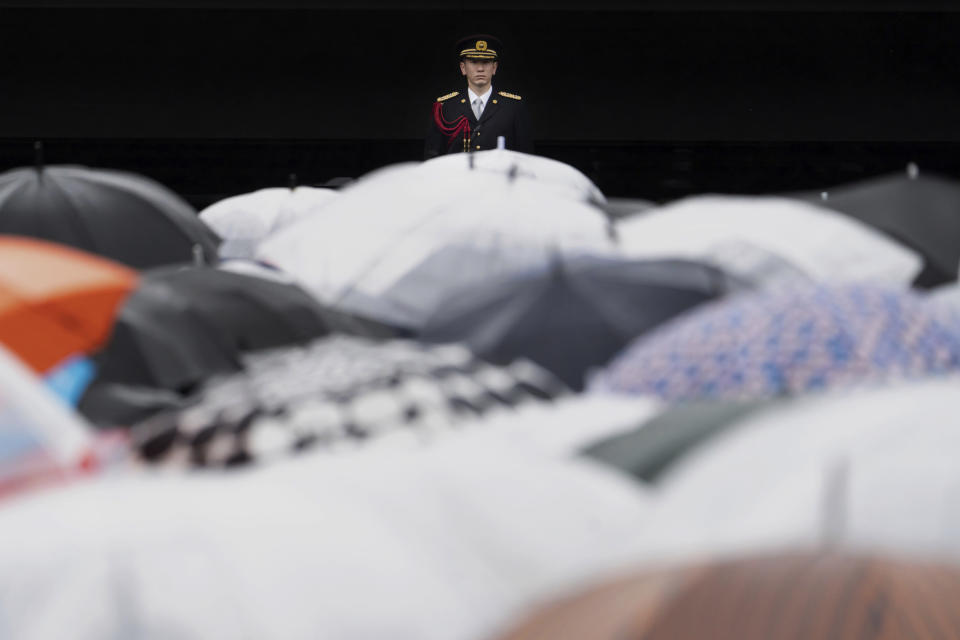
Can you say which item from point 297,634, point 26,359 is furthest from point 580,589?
point 26,359

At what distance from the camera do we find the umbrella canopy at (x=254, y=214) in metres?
4.18

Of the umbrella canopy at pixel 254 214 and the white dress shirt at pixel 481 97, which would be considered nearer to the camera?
the umbrella canopy at pixel 254 214

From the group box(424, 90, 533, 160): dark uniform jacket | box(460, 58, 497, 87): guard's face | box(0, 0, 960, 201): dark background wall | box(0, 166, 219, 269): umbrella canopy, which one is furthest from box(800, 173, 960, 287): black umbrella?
box(0, 0, 960, 201): dark background wall

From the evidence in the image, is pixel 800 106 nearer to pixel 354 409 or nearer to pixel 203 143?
pixel 203 143

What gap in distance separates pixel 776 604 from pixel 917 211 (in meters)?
2.32

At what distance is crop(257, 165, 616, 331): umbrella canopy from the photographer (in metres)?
2.62

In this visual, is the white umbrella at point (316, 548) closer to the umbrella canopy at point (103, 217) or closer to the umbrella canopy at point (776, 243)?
the umbrella canopy at point (776, 243)

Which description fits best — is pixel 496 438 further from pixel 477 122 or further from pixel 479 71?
pixel 479 71

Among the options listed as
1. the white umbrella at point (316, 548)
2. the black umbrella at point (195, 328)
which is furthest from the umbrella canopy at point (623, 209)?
the white umbrella at point (316, 548)

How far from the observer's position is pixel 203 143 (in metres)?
9.69

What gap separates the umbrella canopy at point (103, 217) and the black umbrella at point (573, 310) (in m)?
1.06

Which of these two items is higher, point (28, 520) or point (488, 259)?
point (28, 520)

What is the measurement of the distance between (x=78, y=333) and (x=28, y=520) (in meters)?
1.04

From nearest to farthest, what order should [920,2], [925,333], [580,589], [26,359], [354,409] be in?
[580,589] → [354,409] → [925,333] → [26,359] → [920,2]
